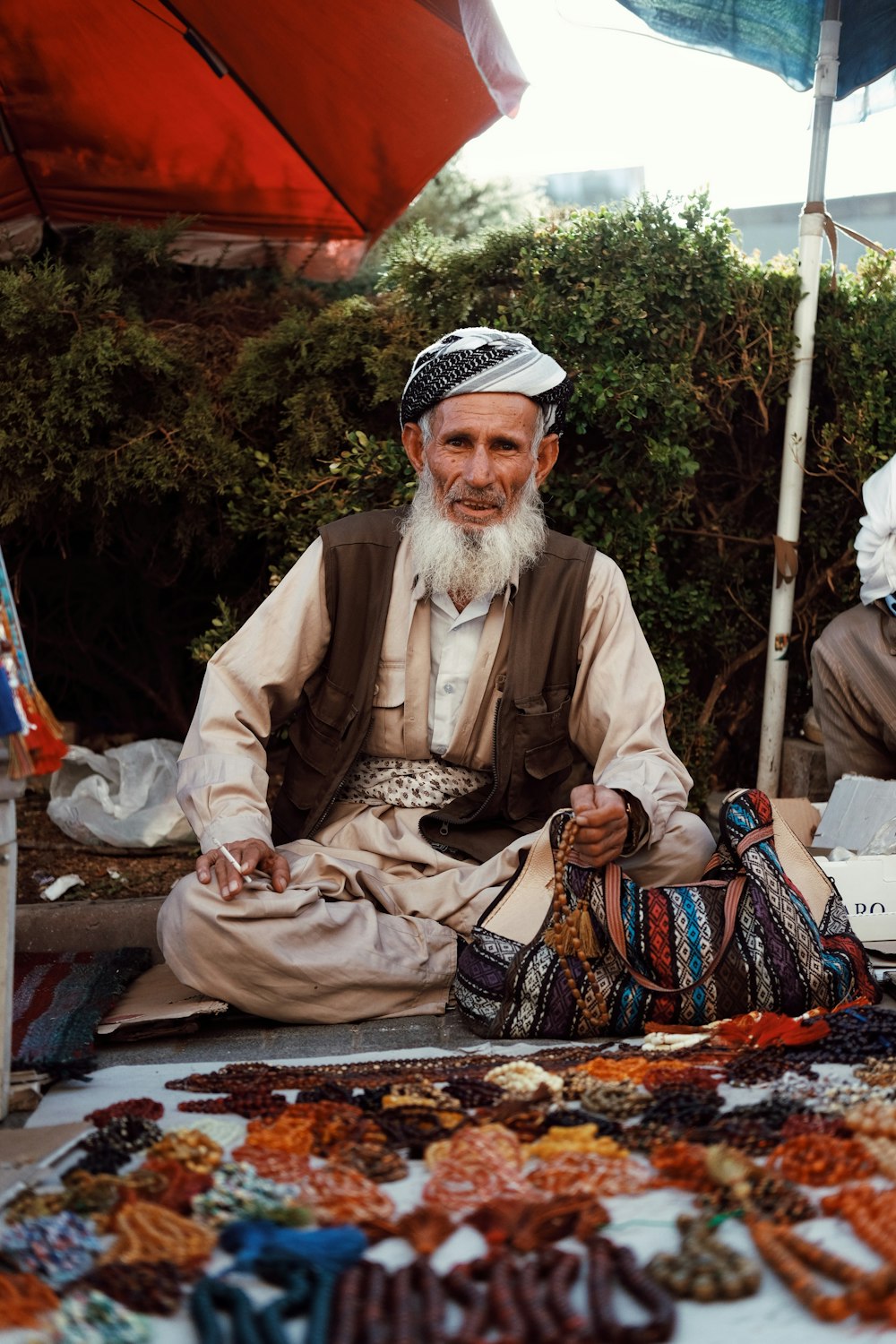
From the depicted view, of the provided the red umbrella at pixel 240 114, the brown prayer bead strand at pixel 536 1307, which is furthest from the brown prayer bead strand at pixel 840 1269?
the red umbrella at pixel 240 114

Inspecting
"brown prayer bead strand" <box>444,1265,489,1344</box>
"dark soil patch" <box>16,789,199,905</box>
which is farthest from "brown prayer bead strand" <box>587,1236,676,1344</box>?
"dark soil patch" <box>16,789,199,905</box>

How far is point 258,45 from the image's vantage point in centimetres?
476

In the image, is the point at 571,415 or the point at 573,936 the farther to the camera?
the point at 571,415

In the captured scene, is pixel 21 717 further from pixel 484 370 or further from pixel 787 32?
pixel 787 32

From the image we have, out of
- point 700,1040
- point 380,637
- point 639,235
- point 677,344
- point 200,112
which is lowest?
point 700,1040

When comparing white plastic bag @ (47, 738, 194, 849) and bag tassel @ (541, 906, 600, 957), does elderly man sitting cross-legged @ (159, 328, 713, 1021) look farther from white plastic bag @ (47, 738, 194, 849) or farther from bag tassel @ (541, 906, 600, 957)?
white plastic bag @ (47, 738, 194, 849)

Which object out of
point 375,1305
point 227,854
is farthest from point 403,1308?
point 227,854

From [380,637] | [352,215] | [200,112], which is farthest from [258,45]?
[380,637]

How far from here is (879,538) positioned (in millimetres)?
4578

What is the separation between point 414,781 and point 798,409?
232 cm

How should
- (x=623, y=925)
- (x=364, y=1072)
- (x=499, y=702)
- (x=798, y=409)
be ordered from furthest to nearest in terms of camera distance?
(x=798, y=409) < (x=499, y=702) < (x=623, y=925) < (x=364, y=1072)

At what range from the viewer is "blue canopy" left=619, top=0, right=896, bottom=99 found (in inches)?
174

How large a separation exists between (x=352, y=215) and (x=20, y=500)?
78.5 inches

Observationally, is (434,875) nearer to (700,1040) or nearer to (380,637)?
(380,637)
